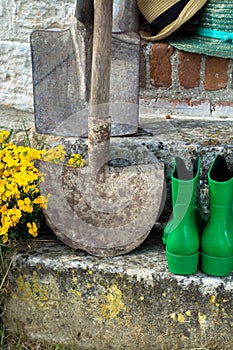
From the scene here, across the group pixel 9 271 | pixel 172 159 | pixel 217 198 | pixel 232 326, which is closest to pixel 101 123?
pixel 172 159

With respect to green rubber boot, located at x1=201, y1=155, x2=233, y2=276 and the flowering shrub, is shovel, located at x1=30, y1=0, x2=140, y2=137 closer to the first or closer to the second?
the flowering shrub

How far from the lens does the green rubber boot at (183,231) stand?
3.99 feet

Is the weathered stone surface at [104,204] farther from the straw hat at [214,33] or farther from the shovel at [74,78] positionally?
the straw hat at [214,33]

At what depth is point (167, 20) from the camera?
1.61m

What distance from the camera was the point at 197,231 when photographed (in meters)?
1.25

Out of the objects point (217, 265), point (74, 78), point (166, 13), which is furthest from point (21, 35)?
point (217, 265)

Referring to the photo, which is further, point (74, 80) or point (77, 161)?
point (74, 80)

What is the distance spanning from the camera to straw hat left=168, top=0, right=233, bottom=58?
61.9 inches

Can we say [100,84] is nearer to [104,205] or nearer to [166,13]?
[104,205]

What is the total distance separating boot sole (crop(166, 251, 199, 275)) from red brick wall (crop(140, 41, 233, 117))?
0.61 m

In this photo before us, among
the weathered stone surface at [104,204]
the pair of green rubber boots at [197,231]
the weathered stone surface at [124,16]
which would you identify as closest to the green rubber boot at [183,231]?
the pair of green rubber boots at [197,231]

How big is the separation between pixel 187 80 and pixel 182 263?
68 cm

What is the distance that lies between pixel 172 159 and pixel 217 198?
0.25 m

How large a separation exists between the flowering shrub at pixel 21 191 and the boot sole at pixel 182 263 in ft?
1.21
